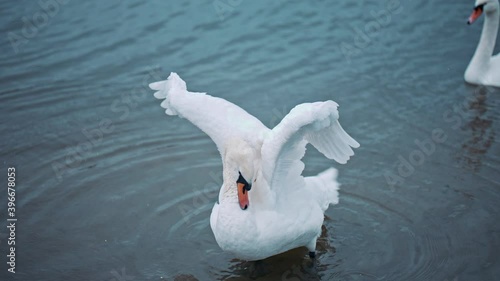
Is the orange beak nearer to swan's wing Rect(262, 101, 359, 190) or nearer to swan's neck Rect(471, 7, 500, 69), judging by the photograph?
swan's wing Rect(262, 101, 359, 190)

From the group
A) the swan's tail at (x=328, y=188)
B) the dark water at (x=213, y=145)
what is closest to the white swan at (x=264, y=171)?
the swan's tail at (x=328, y=188)

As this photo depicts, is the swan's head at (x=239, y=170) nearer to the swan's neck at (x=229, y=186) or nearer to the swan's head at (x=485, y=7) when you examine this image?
the swan's neck at (x=229, y=186)

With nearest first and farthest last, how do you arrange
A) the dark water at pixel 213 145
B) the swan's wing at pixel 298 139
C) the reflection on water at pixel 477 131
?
the swan's wing at pixel 298 139, the dark water at pixel 213 145, the reflection on water at pixel 477 131

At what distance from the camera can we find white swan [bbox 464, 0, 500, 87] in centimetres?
1016

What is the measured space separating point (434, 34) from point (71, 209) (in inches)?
279

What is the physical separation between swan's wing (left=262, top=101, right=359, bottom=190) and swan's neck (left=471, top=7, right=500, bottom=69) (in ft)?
16.0

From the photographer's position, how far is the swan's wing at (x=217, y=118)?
6.28 metres

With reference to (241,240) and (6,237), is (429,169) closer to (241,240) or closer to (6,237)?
(241,240)

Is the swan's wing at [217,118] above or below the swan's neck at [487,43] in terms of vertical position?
above

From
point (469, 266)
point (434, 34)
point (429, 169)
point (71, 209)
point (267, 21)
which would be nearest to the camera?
point (469, 266)

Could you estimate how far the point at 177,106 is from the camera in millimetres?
6582

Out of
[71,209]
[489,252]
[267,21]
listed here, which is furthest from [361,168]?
[267,21]

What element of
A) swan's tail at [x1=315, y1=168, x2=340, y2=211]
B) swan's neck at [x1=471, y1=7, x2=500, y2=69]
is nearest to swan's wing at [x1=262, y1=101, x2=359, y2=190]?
swan's tail at [x1=315, y1=168, x2=340, y2=211]

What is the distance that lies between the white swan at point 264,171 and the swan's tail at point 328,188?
0.37 ft
